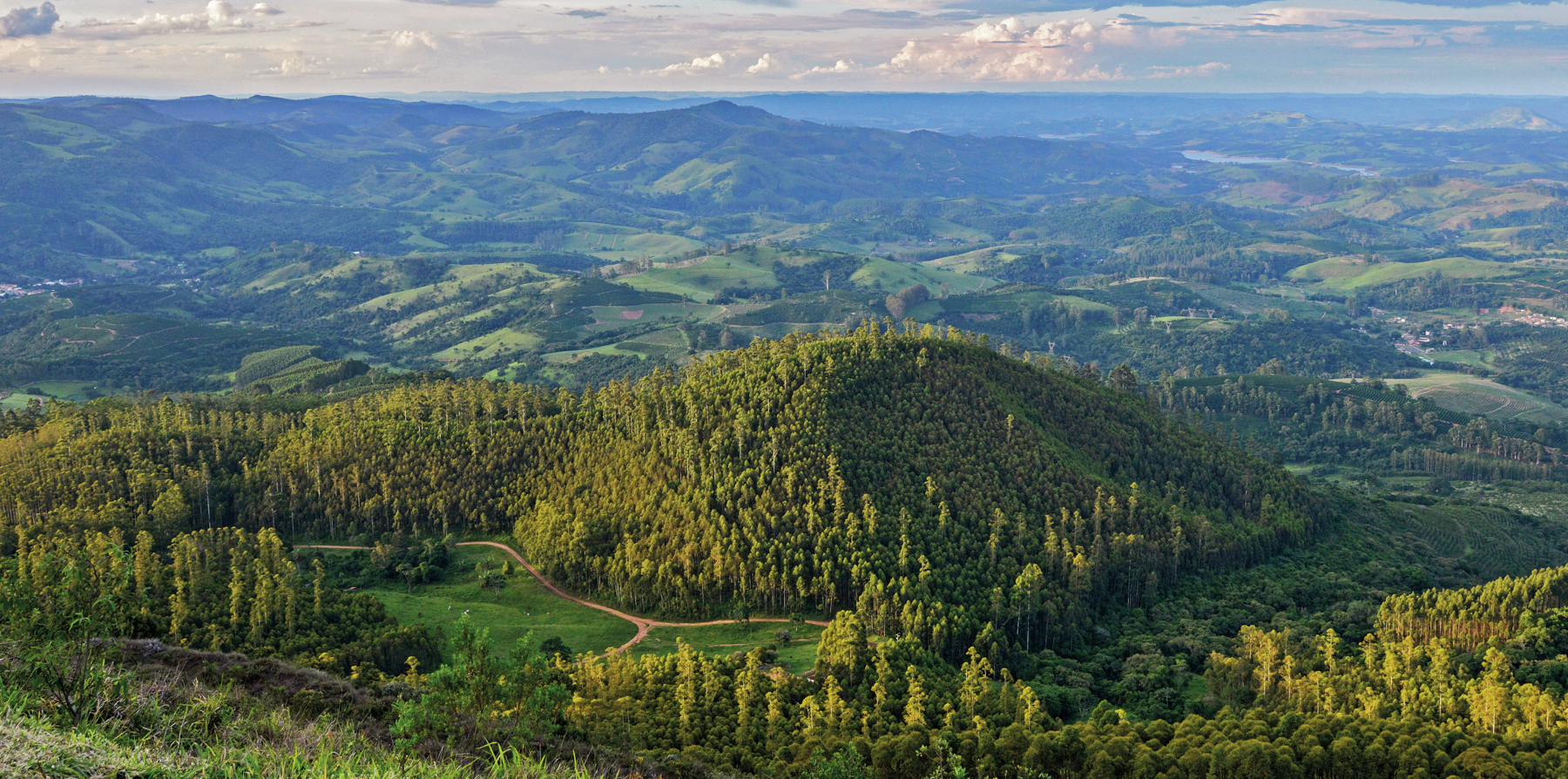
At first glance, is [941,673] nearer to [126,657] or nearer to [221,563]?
[126,657]

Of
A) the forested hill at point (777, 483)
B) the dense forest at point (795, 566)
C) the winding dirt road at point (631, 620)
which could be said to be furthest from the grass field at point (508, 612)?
the forested hill at point (777, 483)

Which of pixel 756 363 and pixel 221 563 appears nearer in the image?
pixel 221 563

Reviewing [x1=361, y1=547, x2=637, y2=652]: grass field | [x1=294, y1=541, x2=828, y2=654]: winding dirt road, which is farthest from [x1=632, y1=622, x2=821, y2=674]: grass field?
[x1=361, y1=547, x2=637, y2=652]: grass field

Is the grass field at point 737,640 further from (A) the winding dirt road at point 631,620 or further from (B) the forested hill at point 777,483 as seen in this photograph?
(B) the forested hill at point 777,483

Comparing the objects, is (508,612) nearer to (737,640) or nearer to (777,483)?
(737,640)

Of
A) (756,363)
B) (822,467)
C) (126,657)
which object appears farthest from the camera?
(756,363)

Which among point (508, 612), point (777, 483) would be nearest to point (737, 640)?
point (777, 483)

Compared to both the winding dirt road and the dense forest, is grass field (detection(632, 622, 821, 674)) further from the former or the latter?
the dense forest

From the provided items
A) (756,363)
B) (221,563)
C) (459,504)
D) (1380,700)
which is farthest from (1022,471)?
(221,563)
